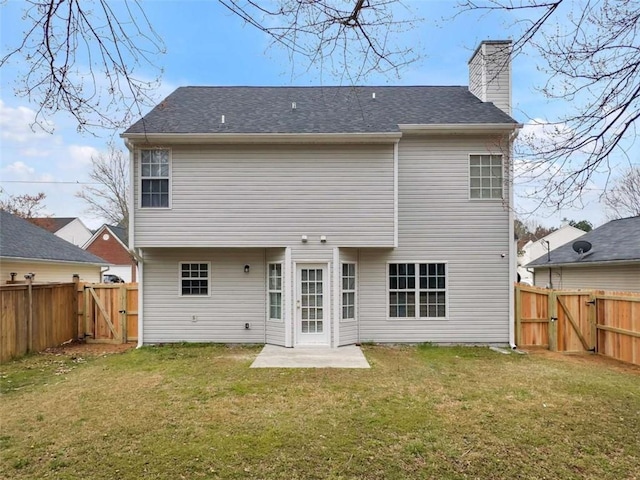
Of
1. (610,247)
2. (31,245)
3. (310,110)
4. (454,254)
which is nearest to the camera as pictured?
(454,254)

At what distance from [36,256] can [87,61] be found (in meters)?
12.4

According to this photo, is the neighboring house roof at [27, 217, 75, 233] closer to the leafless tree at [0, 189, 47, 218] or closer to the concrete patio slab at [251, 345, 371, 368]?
the leafless tree at [0, 189, 47, 218]

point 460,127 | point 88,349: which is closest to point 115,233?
point 88,349

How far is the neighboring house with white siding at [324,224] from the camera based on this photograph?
9500 mm

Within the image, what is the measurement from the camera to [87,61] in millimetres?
3387

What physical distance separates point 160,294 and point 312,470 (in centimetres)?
730

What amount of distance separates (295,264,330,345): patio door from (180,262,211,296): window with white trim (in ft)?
7.61

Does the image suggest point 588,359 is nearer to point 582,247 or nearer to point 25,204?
point 582,247

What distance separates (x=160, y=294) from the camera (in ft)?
32.9

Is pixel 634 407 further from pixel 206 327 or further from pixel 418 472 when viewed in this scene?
pixel 206 327

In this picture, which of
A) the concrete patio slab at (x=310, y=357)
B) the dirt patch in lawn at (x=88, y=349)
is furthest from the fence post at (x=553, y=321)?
the dirt patch in lawn at (x=88, y=349)

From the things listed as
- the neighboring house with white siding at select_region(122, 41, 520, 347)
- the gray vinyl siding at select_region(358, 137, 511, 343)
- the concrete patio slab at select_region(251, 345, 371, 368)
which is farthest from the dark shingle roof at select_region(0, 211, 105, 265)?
the gray vinyl siding at select_region(358, 137, 511, 343)

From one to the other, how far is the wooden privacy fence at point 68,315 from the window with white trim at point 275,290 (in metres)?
3.67

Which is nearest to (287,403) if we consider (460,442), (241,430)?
(241,430)
